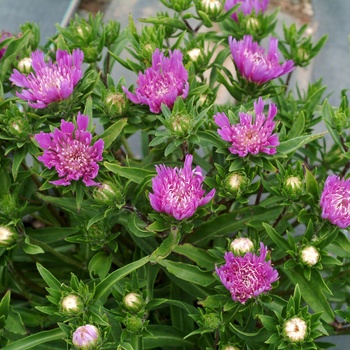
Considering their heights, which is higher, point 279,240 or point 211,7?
point 211,7

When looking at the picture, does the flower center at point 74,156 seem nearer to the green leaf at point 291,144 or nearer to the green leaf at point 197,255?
the green leaf at point 197,255

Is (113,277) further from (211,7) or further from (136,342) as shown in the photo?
(211,7)

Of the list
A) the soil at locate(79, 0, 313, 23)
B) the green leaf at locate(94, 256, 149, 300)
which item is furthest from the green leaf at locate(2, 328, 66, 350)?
the soil at locate(79, 0, 313, 23)

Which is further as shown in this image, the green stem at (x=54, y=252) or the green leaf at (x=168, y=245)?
the green stem at (x=54, y=252)

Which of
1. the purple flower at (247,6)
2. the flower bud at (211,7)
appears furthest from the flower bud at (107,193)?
the purple flower at (247,6)

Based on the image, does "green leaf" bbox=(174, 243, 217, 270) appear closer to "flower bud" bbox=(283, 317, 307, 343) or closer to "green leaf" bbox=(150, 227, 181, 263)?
"green leaf" bbox=(150, 227, 181, 263)

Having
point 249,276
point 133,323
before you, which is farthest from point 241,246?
point 133,323

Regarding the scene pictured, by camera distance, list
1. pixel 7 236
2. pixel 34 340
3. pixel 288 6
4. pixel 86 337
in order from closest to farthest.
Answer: pixel 86 337 < pixel 34 340 < pixel 7 236 < pixel 288 6

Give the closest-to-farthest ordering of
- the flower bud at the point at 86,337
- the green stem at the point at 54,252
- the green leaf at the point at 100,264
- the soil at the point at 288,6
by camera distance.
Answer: the flower bud at the point at 86,337, the green leaf at the point at 100,264, the green stem at the point at 54,252, the soil at the point at 288,6
